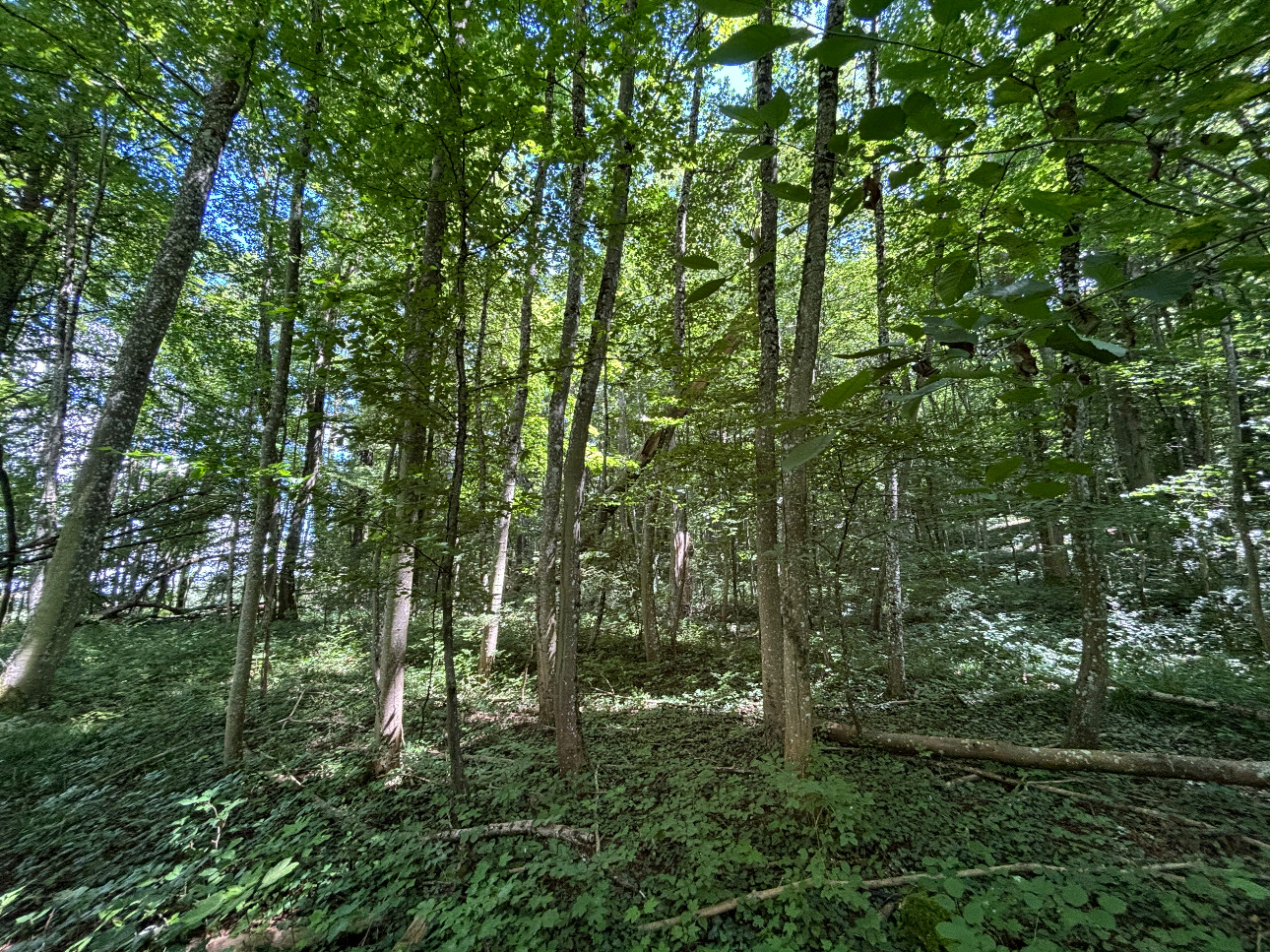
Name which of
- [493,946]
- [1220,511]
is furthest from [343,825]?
[1220,511]

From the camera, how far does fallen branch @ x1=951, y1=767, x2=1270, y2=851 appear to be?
131 inches

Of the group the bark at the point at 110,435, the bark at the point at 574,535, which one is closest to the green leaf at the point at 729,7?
the bark at the point at 574,535

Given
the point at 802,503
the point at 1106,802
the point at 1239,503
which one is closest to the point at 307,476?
the point at 802,503

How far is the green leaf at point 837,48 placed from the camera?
56 centimetres

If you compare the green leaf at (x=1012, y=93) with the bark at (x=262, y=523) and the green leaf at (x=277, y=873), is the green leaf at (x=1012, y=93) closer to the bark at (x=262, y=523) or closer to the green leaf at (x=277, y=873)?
the green leaf at (x=277, y=873)

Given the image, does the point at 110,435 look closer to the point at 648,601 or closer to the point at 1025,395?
the point at 648,601

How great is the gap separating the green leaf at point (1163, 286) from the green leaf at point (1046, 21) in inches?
13.5

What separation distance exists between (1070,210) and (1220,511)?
8.94 metres

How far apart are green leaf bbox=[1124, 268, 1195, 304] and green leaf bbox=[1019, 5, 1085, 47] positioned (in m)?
0.34

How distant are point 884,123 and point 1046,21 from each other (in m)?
0.21

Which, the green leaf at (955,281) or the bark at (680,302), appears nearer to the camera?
the green leaf at (955,281)

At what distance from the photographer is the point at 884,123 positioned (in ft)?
2.34

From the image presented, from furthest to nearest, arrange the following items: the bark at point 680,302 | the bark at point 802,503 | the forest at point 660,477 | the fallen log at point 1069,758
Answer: the bark at point 680,302 → the fallen log at point 1069,758 → the bark at point 802,503 → the forest at point 660,477

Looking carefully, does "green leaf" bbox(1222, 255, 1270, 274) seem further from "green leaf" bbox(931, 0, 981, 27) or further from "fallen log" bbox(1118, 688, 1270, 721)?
"fallen log" bbox(1118, 688, 1270, 721)
